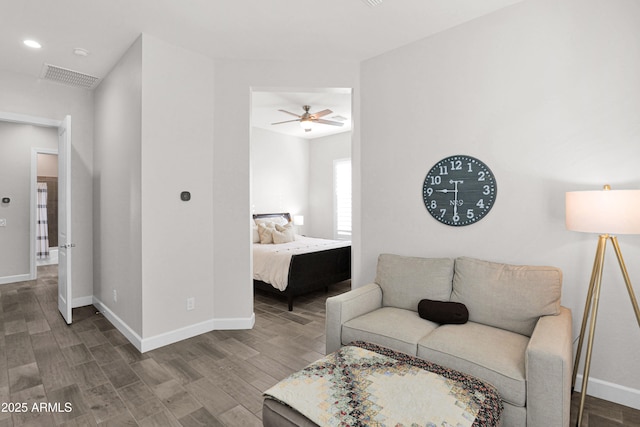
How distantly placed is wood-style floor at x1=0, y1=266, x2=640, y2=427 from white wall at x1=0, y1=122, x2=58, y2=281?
7.12 ft

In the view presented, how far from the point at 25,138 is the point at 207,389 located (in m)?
6.07

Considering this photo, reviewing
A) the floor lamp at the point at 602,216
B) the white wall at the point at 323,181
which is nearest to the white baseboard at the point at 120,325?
the floor lamp at the point at 602,216

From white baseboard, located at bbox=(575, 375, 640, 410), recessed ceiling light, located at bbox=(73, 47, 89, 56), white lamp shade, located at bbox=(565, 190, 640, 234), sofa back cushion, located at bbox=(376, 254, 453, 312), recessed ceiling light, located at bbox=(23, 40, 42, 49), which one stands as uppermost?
recessed ceiling light, located at bbox=(73, 47, 89, 56)

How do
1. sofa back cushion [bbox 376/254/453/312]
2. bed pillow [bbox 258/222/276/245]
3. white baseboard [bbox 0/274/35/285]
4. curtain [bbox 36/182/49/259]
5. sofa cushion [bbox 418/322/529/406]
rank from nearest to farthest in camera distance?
sofa cushion [bbox 418/322/529/406], sofa back cushion [bbox 376/254/453/312], white baseboard [bbox 0/274/35/285], bed pillow [bbox 258/222/276/245], curtain [bbox 36/182/49/259]

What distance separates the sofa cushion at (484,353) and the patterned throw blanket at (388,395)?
0.68 feet

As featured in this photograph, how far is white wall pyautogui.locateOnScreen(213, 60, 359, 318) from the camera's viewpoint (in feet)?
11.8

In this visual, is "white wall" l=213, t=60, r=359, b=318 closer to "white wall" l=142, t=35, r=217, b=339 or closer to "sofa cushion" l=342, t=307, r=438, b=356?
"white wall" l=142, t=35, r=217, b=339

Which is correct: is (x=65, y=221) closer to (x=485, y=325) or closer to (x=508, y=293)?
(x=485, y=325)

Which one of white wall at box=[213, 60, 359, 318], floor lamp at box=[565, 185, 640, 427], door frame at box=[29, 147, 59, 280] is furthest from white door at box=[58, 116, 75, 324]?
floor lamp at box=[565, 185, 640, 427]

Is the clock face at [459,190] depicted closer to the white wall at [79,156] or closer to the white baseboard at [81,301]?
the white wall at [79,156]

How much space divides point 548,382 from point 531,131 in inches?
72.2

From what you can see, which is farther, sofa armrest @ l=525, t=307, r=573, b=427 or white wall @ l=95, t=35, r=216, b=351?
white wall @ l=95, t=35, r=216, b=351

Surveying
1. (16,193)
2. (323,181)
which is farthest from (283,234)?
(16,193)

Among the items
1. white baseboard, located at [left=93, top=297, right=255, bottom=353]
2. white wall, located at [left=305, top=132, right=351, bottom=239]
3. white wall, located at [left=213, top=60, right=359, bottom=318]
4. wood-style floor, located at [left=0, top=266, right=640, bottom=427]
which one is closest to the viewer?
wood-style floor, located at [left=0, top=266, right=640, bottom=427]
